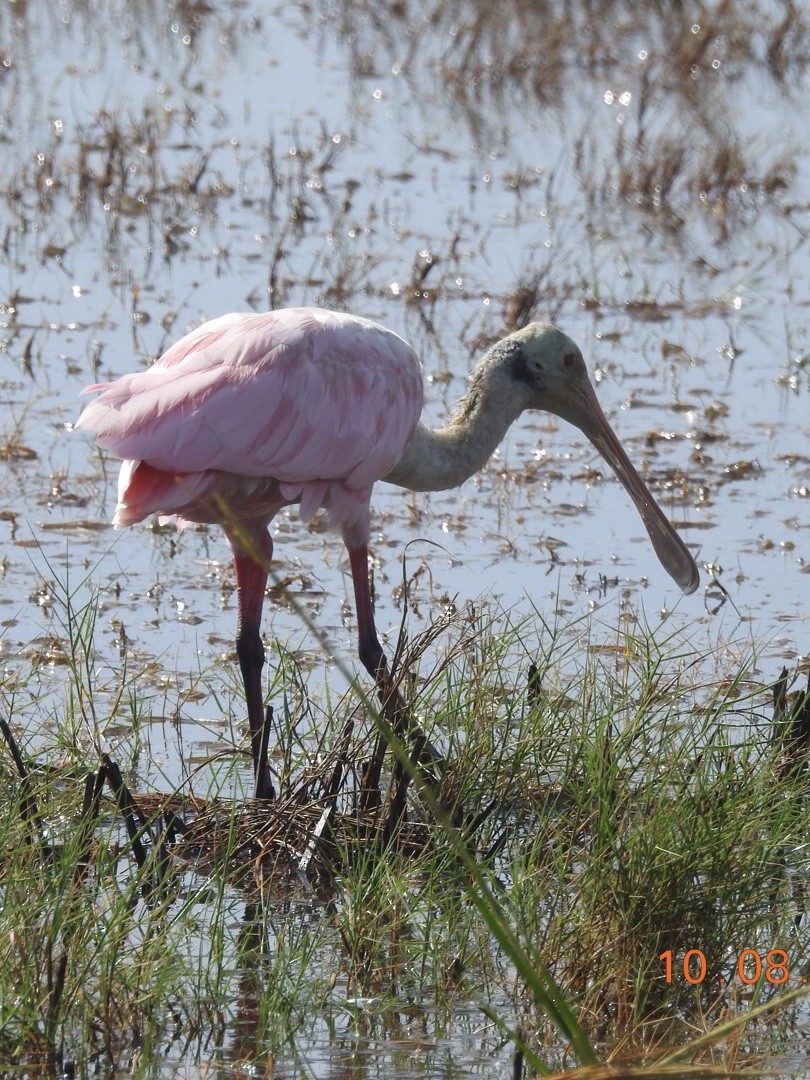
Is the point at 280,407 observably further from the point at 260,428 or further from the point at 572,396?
the point at 572,396

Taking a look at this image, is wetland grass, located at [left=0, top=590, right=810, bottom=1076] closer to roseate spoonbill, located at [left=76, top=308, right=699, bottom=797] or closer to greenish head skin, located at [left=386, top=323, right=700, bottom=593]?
roseate spoonbill, located at [left=76, top=308, right=699, bottom=797]

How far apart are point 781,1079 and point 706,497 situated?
4.42m

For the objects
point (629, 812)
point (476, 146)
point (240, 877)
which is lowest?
point (240, 877)

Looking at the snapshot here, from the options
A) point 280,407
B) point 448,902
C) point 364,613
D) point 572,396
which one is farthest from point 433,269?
point 448,902

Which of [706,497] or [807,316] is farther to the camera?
[807,316]

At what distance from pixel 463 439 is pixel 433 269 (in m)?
4.84

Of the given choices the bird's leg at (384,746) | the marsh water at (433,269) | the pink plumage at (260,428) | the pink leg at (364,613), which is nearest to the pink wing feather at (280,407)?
the pink plumage at (260,428)

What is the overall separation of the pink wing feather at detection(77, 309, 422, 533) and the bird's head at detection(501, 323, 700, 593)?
0.46 m

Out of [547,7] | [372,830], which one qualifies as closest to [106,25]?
[547,7]

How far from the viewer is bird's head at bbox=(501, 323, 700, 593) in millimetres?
6613

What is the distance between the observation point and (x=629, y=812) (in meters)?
4.63

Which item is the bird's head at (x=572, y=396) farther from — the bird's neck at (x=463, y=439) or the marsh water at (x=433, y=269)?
the marsh water at (x=433, y=269)

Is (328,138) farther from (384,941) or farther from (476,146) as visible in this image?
(384,941)

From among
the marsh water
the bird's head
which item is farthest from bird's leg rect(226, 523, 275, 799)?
the bird's head
